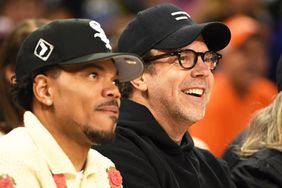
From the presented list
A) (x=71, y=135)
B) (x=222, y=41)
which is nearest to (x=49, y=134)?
(x=71, y=135)

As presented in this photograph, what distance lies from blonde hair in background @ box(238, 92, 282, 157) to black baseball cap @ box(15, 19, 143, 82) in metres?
1.32

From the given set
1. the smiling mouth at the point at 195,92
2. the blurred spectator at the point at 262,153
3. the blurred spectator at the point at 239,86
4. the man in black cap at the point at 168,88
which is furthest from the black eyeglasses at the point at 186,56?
the blurred spectator at the point at 239,86

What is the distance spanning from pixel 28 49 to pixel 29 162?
44 centimetres

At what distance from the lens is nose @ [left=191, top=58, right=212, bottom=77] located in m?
4.29

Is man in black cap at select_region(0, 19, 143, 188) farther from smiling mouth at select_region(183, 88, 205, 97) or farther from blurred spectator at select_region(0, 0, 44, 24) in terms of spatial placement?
blurred spectator at select_region(0, 0, 44, 24)

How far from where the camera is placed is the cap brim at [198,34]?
167 inches

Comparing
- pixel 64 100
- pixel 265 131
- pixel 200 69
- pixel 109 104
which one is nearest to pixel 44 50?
pixel 64 100

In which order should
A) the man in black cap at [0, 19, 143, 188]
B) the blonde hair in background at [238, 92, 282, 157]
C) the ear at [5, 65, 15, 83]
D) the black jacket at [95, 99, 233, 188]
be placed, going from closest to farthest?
1. the man in black cap at [0, 19, 143, 188]
2. the black jacket at [95, 99, 233, 188]
3. the blonde hair in background at [238, 92, 282, 157]
4. the ear at [5, 65, 15, 83]

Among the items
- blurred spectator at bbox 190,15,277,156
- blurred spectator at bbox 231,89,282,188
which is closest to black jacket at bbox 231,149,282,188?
blurred spectator at bbox 231,89,282,188

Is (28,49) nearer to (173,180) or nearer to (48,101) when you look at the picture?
(48,101)

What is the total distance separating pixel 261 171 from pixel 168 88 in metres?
0.70

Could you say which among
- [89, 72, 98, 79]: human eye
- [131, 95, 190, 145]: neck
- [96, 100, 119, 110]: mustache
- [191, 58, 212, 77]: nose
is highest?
[89, 72, 98, 79]: human eye

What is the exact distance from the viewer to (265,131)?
15.8 feet

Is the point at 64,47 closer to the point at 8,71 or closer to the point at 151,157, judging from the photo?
the point at 151,157
